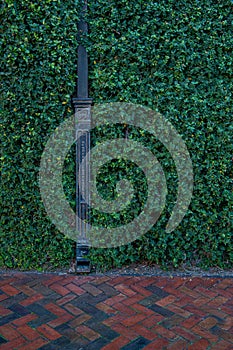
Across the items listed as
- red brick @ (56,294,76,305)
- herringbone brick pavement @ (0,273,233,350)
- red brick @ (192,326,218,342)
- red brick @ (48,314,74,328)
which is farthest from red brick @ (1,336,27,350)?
red brick @ (192,326,218,342)

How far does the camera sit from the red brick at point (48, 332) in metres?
2.59

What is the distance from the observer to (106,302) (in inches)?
120

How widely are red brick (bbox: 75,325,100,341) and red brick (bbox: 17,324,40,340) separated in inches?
11.7

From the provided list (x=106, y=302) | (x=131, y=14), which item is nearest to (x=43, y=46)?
(x=131, y=14)

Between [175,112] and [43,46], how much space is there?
132 centimetres

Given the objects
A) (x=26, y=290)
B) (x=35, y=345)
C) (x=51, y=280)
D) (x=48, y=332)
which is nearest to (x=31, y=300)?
(x=26, y=290)

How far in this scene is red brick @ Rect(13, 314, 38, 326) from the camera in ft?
8.99

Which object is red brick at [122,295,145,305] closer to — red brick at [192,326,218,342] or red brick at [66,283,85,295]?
red brick at [66,283,85,295]

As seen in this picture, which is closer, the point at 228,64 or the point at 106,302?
the point at 106,302

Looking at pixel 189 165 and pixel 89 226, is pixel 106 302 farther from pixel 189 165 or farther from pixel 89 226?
pixel 189 165

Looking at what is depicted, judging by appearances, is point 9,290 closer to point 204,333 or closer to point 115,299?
point 115,299

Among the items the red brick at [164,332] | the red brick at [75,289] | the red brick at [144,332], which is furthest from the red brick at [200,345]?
the red brick at [75,289]

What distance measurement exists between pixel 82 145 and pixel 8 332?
5.49 feet

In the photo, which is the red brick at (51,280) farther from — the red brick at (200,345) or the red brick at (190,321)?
the red brick at (200,345)
